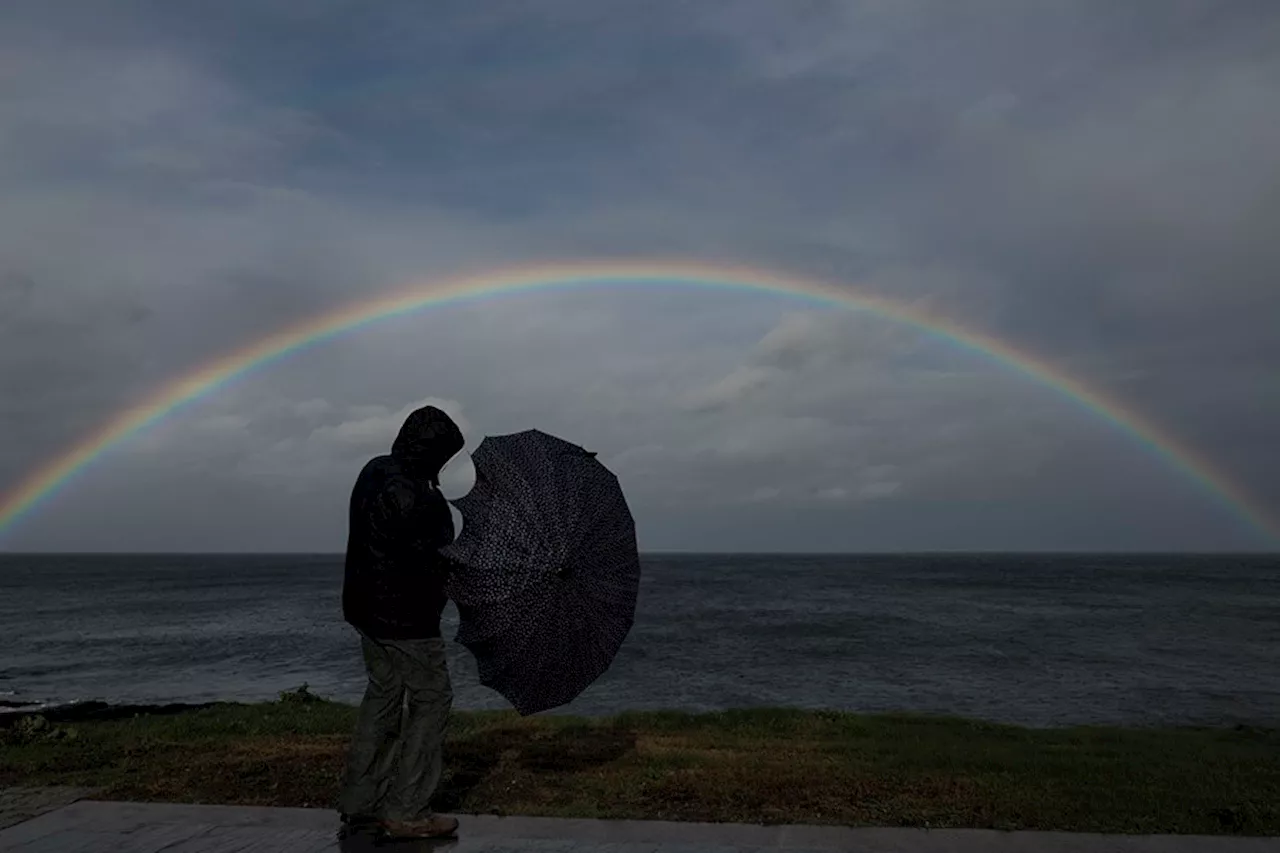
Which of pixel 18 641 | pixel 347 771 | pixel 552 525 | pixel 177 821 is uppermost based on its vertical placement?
pixel 552 525

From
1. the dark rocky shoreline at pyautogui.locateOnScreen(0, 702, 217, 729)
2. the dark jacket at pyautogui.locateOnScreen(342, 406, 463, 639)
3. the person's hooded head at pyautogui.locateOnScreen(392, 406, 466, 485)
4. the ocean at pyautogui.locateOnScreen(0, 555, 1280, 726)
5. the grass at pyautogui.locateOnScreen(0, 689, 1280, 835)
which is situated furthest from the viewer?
the ocean at pyautogui.locateOnScreen(0, 555, 1280, 726)

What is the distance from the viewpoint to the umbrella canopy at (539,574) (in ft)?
20.8

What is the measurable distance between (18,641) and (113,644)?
5891mm

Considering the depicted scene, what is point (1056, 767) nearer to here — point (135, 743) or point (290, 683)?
point (135, 743)

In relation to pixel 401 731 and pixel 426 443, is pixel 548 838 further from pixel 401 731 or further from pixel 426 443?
pixel 426 443

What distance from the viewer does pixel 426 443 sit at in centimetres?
641

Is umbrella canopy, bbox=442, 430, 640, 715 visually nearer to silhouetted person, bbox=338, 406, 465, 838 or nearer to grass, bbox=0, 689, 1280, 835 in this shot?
silhouetted person, bbox=338, 406, 465, 838

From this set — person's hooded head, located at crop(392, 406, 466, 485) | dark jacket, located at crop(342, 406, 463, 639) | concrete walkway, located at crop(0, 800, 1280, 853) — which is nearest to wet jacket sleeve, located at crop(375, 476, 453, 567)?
dark jacket, located at crop(342, 406, 463, 639)

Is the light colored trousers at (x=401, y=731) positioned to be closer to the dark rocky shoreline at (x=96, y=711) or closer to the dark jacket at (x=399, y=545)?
the dark jacket at (x=399, y=545)

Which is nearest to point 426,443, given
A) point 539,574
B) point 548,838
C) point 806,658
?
point 539,574

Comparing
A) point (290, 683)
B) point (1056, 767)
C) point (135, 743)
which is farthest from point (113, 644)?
point (1056, 767)

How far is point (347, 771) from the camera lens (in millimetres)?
6523

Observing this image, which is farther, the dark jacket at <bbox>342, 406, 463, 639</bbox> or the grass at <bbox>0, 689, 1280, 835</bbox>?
the grass at <bbox>0, 689, 1280, 835</bbox>

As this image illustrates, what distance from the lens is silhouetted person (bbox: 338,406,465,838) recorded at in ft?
20.6
